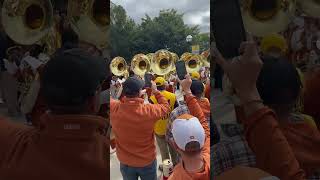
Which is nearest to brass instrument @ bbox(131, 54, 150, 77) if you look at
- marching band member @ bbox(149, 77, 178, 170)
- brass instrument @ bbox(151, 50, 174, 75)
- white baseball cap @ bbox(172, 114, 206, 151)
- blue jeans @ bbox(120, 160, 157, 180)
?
brass instrument @ bbox(151, 50, 174, 75)

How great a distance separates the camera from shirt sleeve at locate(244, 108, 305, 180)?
0.85 metres

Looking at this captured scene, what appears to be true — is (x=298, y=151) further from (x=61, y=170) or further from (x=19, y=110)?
(x=19, y=110)

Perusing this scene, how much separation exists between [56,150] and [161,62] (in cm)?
782

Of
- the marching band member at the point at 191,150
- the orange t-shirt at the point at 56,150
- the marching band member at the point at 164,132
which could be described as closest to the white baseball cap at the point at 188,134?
the marching band member at the point at 191,150

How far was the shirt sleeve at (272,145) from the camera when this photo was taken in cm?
85

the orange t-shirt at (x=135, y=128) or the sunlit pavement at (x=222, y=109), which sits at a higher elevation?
the sunlit pavement at (x=222, y=109)

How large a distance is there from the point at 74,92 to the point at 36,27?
8.7 inches

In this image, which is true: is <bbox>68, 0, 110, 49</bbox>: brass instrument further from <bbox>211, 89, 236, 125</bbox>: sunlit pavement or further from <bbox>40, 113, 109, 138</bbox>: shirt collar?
<bbox>211, 89, 236, 125</bbox>: sunlit pavement

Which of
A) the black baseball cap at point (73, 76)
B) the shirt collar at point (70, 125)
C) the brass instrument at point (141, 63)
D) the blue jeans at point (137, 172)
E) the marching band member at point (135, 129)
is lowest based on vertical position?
the blue jeans at point (137, 172)

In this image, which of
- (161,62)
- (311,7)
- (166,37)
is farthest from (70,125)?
(166,37)

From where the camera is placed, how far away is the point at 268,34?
94 centimetres

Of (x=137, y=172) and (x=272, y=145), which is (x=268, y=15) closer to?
(x=272, y=145)

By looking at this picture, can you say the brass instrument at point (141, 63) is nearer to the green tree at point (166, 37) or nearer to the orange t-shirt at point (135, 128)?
the green tree at point (166, 37)

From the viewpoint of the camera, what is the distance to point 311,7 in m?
0.94
